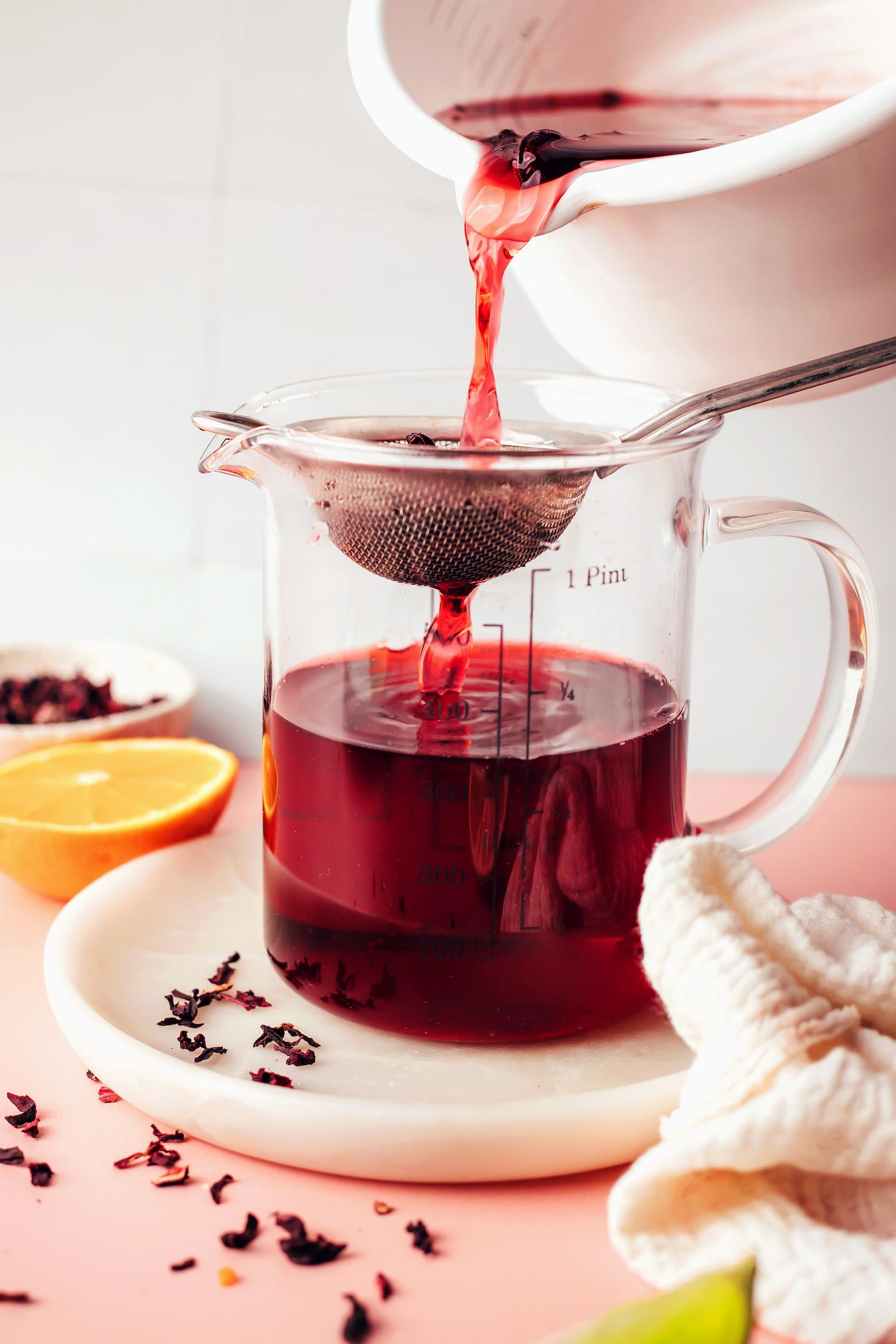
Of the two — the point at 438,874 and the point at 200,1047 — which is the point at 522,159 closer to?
the point at 438,874

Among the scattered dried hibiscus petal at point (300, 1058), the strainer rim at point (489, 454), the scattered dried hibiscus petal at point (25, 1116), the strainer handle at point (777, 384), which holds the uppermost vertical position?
the strainer handle at point (777, 384)

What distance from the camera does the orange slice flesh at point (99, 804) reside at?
96 centimetres

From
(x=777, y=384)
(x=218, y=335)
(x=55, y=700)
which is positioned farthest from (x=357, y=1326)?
(x=218, y=335)

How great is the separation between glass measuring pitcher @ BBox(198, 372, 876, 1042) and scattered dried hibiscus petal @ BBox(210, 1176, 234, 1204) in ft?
0.38

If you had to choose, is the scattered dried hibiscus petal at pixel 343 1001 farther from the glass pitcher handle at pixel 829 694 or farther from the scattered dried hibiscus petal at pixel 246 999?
the glass pitcher handle at pixel 829 694

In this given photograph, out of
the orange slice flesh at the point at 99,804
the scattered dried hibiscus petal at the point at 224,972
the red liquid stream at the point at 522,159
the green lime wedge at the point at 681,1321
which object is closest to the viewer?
the green lime wedge at the point at 681,1321

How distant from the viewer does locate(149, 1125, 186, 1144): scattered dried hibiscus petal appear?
671mm

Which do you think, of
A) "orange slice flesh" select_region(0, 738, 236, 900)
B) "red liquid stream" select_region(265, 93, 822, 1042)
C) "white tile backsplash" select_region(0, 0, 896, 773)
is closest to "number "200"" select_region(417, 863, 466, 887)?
"red liquid stream" select_region(265, 93, 822, 1042)

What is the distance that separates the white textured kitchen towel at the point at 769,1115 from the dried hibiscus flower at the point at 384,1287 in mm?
100

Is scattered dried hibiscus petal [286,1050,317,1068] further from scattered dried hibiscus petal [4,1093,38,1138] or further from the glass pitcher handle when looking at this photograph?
the glass pitcher handle

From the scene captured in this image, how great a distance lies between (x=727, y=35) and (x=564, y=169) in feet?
0.77

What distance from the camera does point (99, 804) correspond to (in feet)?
3.32

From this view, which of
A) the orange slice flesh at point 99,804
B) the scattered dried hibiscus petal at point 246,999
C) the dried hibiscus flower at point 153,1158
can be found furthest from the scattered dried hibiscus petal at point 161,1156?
the orange slice flesh at point 99,804

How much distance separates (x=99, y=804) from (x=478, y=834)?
0.44 meters
